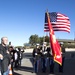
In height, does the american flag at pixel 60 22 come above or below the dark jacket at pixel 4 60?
above

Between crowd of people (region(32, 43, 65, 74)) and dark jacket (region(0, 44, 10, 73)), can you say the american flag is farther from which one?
dark jacket (region(0, 44, 10, 73))

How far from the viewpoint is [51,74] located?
15.5 m

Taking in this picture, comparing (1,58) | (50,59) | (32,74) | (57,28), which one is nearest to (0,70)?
(1,58)

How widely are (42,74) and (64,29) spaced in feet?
14.3

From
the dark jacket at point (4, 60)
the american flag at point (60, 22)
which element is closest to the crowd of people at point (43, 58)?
the american flag at point (60, 22)

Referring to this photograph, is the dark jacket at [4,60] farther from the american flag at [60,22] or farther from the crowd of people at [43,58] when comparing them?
the american flag at [60,22]

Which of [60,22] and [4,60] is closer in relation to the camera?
→ [4,60]

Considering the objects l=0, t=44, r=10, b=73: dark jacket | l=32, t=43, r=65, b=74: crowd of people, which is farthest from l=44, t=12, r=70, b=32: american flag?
l=0, t=44, r=10, b=73: dark jacket

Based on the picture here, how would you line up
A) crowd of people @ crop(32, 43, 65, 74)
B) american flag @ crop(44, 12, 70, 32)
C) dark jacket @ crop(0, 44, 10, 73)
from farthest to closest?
american flag @ crop(44, 12, 70, 32)
crowd of people @ crop(32, 43, 65, 74)
dark jacket @ crop(0, 44, 10, 73)

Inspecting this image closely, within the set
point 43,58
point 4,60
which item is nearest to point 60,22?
point 43,58

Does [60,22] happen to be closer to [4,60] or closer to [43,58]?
[43,58]

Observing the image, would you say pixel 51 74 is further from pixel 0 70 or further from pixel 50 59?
pixel 0 70

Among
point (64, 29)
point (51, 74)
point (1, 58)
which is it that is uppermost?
point (64, 29)

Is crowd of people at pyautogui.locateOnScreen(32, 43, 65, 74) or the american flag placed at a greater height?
the american flag
